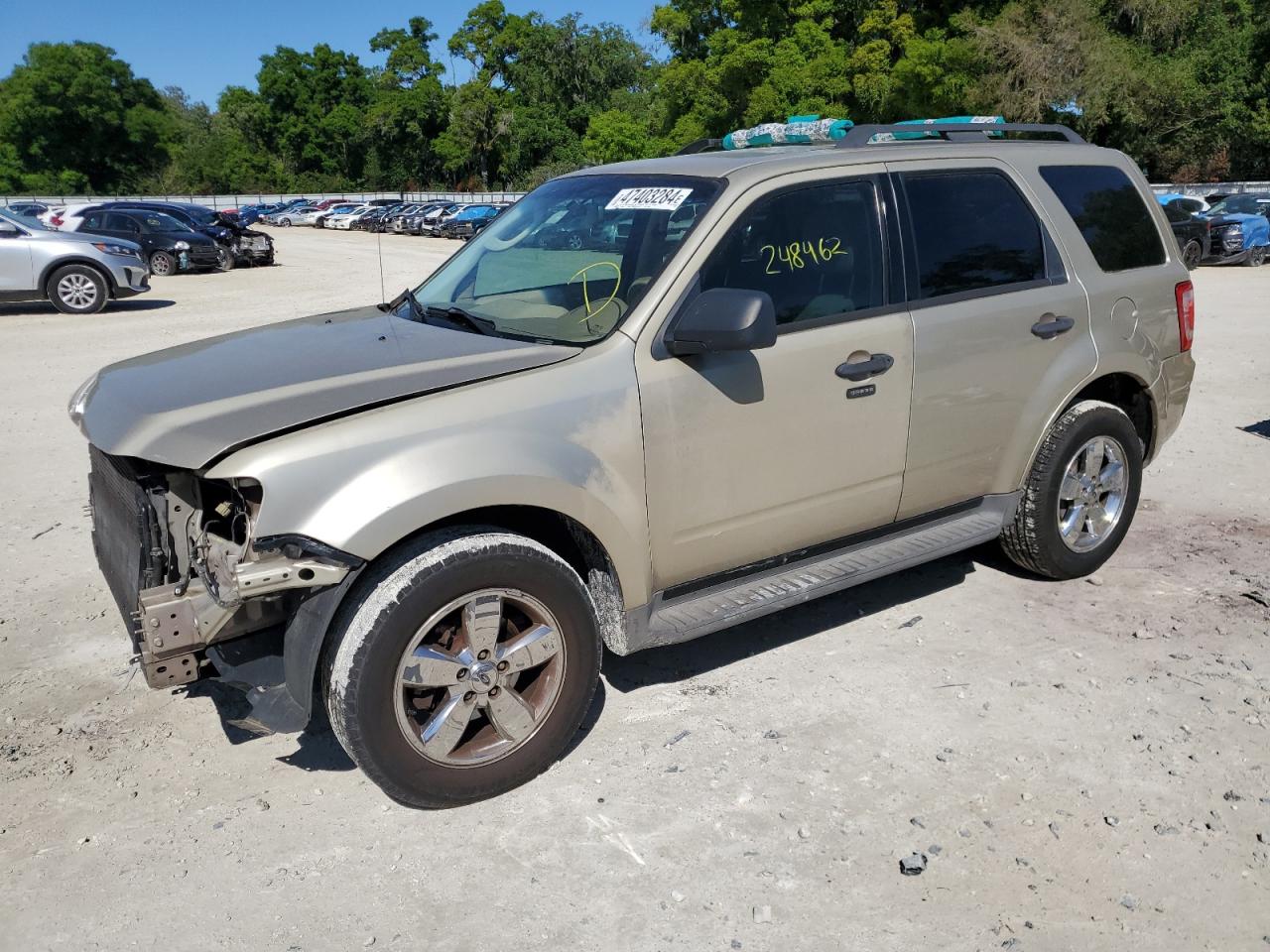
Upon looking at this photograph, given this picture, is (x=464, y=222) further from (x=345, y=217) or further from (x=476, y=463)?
(x=476, y=463)

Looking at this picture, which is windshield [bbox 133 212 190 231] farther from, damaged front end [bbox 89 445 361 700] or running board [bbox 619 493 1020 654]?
running board [bbox 619 493 1020 654]

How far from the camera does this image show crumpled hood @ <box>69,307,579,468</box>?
124 inches

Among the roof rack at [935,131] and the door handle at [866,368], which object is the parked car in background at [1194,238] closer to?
the roof rack at [935,131]

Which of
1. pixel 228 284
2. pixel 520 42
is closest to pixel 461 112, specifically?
pixel 520 42

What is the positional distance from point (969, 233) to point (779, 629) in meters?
1.85

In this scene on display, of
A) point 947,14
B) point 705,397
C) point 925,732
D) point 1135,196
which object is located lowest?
point 925,732

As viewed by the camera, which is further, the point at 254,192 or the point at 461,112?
the point at 254,192

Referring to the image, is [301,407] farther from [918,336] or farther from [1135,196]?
[1135,196]

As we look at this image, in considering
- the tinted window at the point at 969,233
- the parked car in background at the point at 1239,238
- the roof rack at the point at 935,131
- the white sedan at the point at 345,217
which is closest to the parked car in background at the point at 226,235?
the parked car in background at the point at 1239,238

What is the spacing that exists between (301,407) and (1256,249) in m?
25.2

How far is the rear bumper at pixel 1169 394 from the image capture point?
525 cm

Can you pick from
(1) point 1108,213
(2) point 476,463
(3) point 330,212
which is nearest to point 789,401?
(2) point 476,463

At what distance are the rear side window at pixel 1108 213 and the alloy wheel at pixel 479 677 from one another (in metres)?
3.10

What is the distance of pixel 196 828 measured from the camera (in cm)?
338
